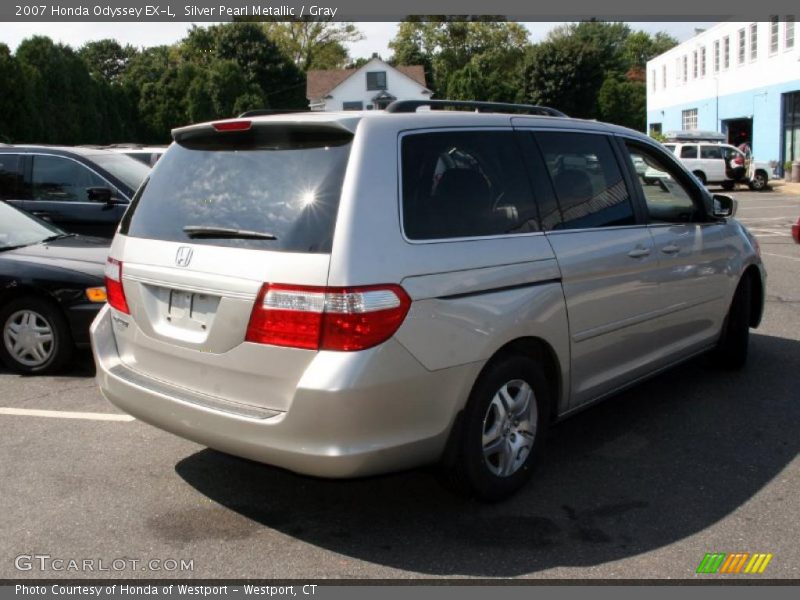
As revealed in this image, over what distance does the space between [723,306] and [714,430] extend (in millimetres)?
1163

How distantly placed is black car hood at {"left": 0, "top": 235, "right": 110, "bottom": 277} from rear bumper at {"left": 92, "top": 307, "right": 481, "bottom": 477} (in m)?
3.14

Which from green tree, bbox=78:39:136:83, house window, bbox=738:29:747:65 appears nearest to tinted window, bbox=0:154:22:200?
house window, bbox=738:29:747:65

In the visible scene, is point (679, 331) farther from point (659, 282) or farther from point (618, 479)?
point (618, 479)

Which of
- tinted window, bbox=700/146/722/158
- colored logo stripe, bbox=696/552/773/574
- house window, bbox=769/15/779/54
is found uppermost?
house window, bbox=769/15/779/54

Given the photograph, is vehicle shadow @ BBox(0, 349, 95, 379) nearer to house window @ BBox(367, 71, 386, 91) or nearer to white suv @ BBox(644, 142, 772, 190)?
white suv @ BBox(644, 142, 772, 190)

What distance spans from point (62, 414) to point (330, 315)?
3.04m

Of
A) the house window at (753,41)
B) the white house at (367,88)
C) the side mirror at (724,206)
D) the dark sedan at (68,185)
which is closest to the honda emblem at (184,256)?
the side mirror at (724,206)

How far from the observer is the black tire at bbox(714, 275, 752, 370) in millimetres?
6195

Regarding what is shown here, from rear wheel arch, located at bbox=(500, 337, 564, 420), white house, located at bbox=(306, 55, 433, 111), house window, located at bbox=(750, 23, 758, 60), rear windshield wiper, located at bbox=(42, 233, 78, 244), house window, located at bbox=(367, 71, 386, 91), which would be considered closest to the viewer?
rear wheel arch, located at bbox=(500, 337, 564, 420)

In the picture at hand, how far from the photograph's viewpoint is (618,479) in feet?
14.3

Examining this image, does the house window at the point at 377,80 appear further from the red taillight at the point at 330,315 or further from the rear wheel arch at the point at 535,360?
the red taillight at the point at 330,315

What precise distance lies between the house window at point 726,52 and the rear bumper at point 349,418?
39708 millimetres

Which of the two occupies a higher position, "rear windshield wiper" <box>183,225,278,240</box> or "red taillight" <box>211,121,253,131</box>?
"red taillight" <box>211,121,253,131</box>

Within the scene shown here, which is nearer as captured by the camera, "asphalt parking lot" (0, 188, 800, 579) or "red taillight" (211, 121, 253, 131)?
"asphalt parking lot" (0, 188, 800, 579)
